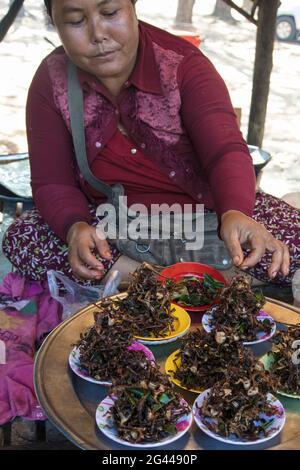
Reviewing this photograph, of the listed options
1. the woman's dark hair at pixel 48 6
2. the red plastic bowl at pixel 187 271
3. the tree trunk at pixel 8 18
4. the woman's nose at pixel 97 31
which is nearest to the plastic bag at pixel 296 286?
the red plastic bowl at pixel 187 271

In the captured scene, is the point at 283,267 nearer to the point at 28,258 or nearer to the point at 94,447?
the point at 94,447

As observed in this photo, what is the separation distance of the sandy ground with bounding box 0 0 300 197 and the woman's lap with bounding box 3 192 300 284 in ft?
5.12

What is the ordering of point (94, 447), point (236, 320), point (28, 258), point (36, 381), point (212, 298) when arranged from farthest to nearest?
1. point (28, 258)
2. point (212, 298)
3. point (236, 320)
4. point (36, 381)
5. point (94, 447)

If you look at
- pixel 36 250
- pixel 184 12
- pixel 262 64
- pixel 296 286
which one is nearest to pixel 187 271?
pixel 296 286

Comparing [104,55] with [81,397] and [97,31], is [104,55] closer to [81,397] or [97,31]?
[97,31]

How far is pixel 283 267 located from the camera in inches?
77.6

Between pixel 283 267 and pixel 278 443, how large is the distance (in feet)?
1.96

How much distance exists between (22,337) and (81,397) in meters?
0.88

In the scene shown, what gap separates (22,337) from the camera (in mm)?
2537

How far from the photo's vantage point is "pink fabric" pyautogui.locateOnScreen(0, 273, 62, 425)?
2.16 m

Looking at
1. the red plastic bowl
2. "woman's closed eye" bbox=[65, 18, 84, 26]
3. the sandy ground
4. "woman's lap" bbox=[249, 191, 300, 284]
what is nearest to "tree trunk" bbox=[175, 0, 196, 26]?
the sandy ground

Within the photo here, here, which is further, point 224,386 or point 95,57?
point 95,57

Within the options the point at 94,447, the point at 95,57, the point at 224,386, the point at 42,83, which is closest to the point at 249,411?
the point at 224,386

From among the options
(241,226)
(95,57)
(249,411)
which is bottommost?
(249,411)
